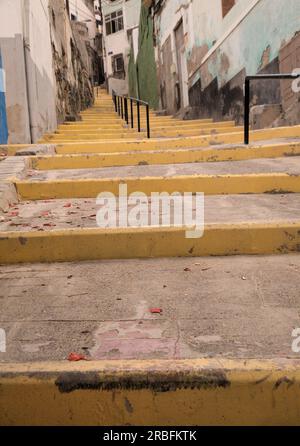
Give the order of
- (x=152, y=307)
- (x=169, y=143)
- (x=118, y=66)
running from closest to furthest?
(x=152, y=307) < (x=169, y=143) < (x=118, y=66)

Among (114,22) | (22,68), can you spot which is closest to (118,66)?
(114,22)

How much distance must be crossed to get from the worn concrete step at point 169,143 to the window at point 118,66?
2754 cm

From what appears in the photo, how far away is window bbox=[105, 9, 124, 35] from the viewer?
30.6 metres

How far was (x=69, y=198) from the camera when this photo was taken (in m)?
3.66

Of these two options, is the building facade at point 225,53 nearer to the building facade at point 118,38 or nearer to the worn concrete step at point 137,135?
the worn concrete step at point 137,135

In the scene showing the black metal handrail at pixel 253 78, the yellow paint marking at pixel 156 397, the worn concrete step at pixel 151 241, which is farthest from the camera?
the black metal handrail at pixel 253 78

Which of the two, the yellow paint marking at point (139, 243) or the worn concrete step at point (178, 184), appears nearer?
the yellow paint marking at point (139, 243)

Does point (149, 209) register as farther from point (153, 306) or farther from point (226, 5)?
point (226, 5)

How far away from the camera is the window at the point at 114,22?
30.6 meters

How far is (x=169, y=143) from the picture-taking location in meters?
5.73

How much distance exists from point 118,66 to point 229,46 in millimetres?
25383

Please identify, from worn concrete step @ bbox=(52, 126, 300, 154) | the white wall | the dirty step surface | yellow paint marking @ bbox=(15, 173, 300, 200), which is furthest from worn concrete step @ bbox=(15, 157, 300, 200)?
the white wall

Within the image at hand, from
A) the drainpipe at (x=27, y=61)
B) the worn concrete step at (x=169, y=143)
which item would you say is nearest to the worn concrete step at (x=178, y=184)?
the worn concrete step at (x=169, y=143)
